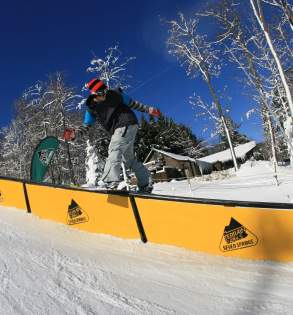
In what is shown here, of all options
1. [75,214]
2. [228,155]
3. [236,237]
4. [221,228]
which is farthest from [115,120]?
[228,155]

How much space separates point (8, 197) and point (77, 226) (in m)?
1.76

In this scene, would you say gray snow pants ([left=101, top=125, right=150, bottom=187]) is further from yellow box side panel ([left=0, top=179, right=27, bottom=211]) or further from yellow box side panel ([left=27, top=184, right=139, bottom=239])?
yellow box side panel ([left=0, top=179, right=27, bottom=211])

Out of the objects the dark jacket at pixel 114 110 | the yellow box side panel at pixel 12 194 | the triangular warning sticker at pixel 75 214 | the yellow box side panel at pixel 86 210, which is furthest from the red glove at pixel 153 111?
the yellow box side panel at pixel 12 194

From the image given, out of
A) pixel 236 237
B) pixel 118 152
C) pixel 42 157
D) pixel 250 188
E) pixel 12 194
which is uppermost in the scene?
pixel 42 157

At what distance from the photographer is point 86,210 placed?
14.8 ft

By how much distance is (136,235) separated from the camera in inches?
160

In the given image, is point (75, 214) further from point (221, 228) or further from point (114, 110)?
point (221, 228)

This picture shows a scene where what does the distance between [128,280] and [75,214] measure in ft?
6.81

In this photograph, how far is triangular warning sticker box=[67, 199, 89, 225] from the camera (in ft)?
14.8

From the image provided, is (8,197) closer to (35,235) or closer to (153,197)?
(35,235)

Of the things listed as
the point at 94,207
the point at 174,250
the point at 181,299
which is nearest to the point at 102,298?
the point at 181,299

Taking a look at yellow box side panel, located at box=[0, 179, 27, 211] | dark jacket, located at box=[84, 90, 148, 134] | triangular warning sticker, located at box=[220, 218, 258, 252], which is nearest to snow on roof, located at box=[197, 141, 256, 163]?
yellow box side panel, located at box=[0, 179, 27, 211]

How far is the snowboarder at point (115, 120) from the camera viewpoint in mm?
4098

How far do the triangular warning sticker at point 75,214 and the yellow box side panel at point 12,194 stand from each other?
108 cm
